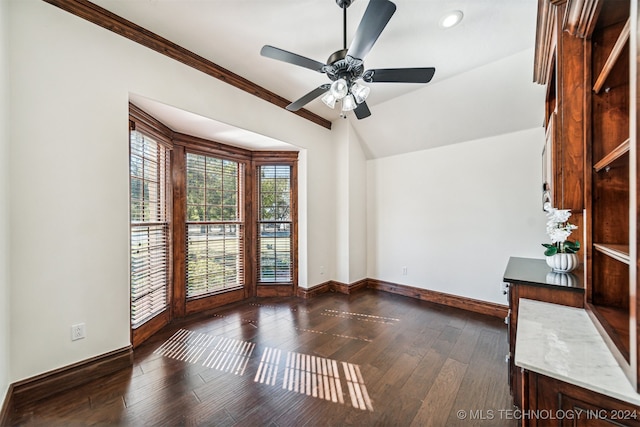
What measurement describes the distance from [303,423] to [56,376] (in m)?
1.86

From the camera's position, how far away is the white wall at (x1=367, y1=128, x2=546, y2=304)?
3283 mm

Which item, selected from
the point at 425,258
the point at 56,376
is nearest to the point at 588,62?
the point at 425,258

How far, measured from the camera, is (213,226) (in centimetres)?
369

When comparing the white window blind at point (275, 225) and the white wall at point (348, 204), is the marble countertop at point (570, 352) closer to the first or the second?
the white wall at point (348, 204)

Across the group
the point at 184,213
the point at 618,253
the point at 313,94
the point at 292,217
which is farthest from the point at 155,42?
the point at 618,253

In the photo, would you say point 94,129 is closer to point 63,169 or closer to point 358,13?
point 63,169

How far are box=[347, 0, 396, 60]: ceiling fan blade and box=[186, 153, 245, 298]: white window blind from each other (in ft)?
8.69

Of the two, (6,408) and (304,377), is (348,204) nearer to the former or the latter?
(304,377)

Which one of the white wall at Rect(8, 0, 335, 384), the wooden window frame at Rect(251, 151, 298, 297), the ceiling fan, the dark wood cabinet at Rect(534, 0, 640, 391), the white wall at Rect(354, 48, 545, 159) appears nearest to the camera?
the dark wood cabinet at Rect(534, 0, 640, 391)

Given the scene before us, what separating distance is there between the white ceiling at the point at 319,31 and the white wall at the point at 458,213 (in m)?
1.08

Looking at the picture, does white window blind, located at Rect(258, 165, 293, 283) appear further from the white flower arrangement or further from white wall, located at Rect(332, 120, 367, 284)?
the white flower arrangement

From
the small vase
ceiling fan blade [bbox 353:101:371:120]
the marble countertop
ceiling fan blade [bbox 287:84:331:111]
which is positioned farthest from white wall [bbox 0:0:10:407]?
the small vase

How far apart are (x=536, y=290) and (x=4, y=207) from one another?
3.51 metres

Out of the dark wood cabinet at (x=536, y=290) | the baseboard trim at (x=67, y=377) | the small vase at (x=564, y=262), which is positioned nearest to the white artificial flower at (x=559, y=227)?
the small vase at (x=564, y=262)
